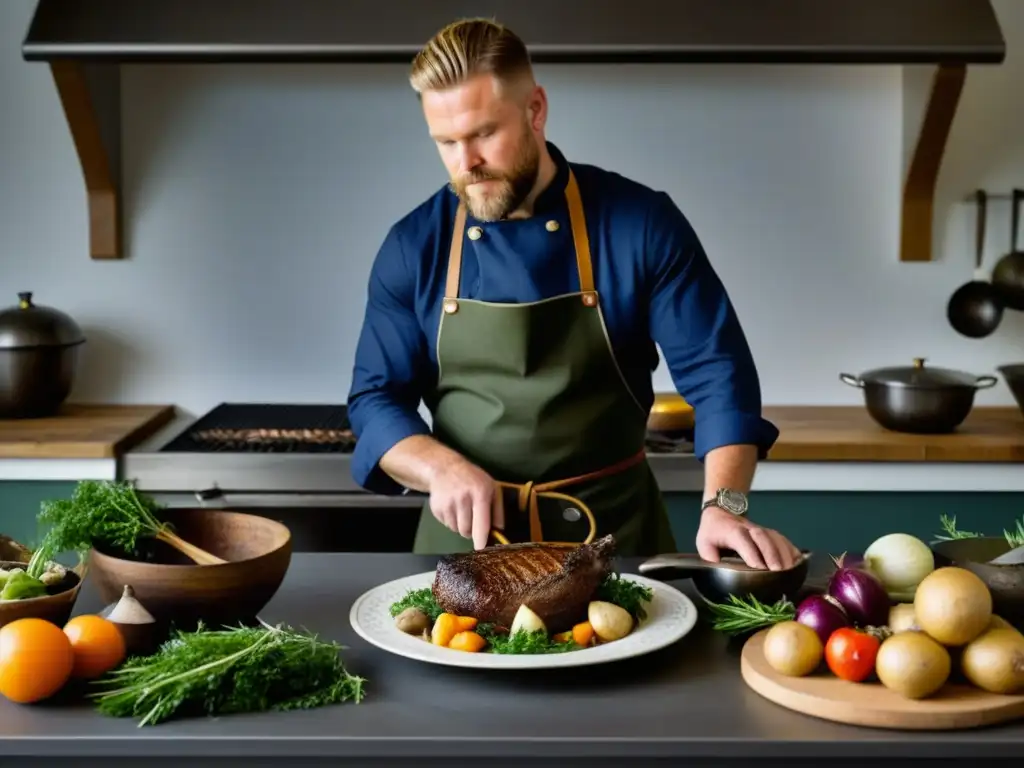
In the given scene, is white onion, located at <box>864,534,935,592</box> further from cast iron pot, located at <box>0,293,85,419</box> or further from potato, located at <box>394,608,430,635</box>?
cast iron pot, located at <box>0,293,85,419</box>

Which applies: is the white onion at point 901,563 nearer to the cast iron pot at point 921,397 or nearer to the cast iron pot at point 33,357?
the cast iron pot at point 921,397

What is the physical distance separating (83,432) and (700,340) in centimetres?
162

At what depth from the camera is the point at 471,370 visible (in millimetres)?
2186

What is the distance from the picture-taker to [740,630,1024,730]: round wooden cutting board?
1212mm

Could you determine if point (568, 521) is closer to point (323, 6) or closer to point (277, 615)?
point (277, 615)

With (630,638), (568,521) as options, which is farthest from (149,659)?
(568,521)

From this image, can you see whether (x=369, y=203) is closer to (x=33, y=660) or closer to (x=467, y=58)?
(x=467, y=58)

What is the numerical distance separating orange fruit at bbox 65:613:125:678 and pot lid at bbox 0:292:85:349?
6.23 ft

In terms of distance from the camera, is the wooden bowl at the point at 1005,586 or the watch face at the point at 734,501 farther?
the watch face at the point at 734,501

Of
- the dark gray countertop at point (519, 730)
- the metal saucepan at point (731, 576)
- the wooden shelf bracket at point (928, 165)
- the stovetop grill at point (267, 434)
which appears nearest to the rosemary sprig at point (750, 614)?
the metal saucepan at point (731, 576)

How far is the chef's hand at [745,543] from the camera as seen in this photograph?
1.52 meters

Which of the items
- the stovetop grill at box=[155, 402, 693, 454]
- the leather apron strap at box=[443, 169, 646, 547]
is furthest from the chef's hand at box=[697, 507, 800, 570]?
the stovetop grill at box=[155, 402, 693, 454]

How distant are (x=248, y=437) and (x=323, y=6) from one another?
3.39 feet

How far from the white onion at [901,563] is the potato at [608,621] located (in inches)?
12.7
